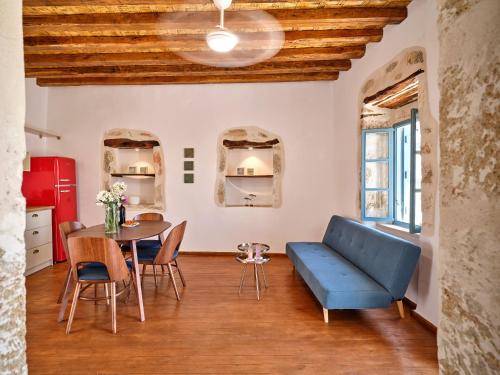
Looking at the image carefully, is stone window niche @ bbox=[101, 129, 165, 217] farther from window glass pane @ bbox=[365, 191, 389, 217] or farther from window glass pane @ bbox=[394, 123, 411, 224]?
window glass pane @ bbox=[394, 123, 411, 224]

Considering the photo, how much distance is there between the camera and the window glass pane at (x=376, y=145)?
12.3 feet

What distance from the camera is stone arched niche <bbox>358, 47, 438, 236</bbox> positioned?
2.56 meters

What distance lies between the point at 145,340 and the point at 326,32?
12.4 feet

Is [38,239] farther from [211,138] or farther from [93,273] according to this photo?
[211,138]

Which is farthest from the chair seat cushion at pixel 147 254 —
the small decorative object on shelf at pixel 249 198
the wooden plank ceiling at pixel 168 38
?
the wooden plank ceiling at pixel 168 38

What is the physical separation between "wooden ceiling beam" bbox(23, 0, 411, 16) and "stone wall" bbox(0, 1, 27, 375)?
2255mm

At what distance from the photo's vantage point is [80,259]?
2.49 m

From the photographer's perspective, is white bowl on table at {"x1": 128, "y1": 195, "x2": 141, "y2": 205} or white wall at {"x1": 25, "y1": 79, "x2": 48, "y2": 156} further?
white bowl on table at {"x1": 128, "y1": 195, "x2": 141, "y2": 205}

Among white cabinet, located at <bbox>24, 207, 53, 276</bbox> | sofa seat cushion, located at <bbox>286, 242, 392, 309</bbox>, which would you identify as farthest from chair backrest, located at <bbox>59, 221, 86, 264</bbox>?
sofa seat cushion, located at <bbox>286, 242, 392, 309</bbox>

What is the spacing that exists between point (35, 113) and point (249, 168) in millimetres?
3918

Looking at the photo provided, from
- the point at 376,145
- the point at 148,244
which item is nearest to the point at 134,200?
the point at 148,244

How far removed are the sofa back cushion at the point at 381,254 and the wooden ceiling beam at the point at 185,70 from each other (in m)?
2.40

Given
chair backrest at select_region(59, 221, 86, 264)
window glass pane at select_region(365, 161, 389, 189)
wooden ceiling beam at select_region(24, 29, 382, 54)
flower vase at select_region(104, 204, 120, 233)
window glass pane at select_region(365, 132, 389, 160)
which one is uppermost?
wooden ceiling beam at select_region(24, 29, 382, 54)

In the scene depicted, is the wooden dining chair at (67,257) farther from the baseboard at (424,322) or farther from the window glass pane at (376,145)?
the window glass pane at (376,145)
